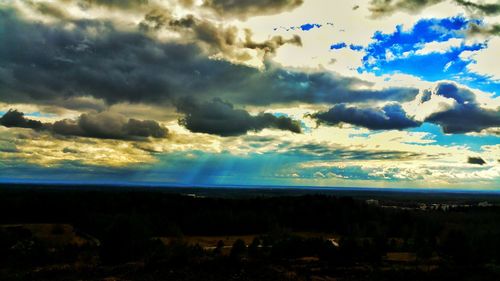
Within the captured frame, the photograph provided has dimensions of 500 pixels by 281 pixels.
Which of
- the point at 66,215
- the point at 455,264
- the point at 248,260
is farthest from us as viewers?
the point at 66,215

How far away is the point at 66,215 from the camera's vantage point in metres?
112

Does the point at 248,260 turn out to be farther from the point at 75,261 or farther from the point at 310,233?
the point at 310,233

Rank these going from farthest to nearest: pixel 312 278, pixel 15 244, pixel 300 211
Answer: pixel 300 211 → pixel 15 244 → pixel 312 278

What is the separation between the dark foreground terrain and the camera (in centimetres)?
5088

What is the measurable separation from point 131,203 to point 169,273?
3260 inches

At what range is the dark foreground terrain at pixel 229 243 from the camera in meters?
50.9

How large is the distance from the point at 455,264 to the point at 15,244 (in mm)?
63148

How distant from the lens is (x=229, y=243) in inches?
3593

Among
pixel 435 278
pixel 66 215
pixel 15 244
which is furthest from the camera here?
pixel 66 215

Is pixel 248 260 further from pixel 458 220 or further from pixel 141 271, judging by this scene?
pixel 458 220

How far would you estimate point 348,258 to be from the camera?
6150 centimetres

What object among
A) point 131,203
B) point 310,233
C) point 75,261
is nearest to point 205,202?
point 131,203

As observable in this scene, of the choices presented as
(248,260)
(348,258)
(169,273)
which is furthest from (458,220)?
(169,273)

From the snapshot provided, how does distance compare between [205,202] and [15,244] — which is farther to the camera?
[205,202]
